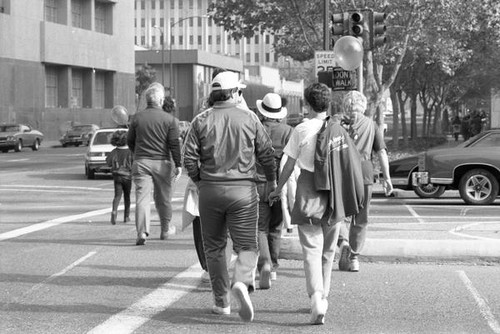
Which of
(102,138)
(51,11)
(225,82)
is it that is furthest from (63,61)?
(225,82)

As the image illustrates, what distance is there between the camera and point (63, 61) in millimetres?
73812

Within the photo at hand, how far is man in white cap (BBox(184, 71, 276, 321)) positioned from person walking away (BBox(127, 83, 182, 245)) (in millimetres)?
4148

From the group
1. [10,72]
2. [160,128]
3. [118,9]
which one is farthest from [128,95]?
[160,128]

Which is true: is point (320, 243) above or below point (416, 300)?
above

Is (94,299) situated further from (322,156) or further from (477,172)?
(477,172)

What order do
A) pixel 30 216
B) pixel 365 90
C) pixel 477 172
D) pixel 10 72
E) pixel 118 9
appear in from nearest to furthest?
pixel 30 216, pixel 477 172, pixel 365 90, pixel 10 72, pixel 118 9

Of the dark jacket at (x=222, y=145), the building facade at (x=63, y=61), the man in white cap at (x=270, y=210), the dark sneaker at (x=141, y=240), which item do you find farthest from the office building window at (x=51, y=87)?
the dark jacket at (x=222, y=145)

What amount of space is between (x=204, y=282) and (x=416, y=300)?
6.81 feet

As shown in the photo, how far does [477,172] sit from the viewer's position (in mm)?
18422

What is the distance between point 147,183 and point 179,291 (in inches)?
121

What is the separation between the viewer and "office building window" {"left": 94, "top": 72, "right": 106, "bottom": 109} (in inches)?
3196

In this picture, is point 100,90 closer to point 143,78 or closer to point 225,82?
point 143,78

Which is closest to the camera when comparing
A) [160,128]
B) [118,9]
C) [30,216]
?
[160,128]

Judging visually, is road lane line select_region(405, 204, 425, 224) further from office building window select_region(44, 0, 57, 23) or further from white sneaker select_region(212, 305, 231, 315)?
office building window select_region(44, 0, 57, 23)
